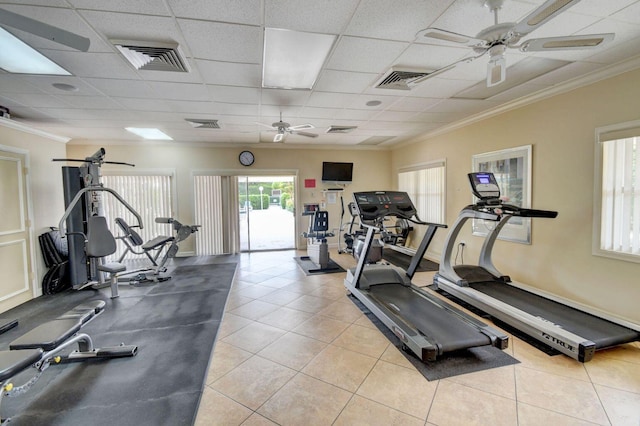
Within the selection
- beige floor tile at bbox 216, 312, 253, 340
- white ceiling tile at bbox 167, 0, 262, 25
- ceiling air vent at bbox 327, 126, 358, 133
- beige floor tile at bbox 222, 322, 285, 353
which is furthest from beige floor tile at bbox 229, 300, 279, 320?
ceiling air vent at bbox 327, 126, 358, 133

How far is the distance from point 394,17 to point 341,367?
9.11 feet

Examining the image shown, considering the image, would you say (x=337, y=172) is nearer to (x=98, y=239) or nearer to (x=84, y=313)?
(x=98, y=239)

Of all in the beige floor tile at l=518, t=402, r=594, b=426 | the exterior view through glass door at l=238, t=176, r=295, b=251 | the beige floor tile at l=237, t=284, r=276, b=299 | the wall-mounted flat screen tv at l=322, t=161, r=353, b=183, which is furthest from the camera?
the exterior view through glass door at l=238, t=176, r=295, b=251

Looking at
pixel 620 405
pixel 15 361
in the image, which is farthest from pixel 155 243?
pixel 620 405

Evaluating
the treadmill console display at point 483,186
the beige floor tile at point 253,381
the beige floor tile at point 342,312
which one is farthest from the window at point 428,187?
the beige floor tile at point 253,381

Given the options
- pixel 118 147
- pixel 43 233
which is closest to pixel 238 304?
pixel 43 233

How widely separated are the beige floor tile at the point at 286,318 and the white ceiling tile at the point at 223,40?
275cm

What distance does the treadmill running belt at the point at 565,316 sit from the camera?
2441 millimetres

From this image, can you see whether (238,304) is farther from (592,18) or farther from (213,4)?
(592,18)

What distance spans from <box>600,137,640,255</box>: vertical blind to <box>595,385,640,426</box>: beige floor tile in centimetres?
157

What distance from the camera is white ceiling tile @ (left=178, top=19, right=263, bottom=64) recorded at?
6.84 ft

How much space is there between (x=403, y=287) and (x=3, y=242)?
5409 millimetres

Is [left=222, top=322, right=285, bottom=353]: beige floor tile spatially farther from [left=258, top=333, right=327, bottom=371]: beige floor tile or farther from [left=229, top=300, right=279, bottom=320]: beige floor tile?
[left=229, top=300, right=279, bottom=320]: beige floor tile

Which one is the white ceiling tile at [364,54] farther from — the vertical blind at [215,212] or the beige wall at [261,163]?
the vertical blind at [215,212]
